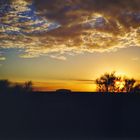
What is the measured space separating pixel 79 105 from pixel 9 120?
5.64 meters

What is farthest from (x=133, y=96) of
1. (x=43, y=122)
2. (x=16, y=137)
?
(x=16, y=137)

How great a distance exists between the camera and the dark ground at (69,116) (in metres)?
25.1

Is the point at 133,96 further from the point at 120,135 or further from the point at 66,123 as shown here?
the point at 66,123

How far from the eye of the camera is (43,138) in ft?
78.2

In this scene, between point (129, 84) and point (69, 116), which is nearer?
point (69, 116)

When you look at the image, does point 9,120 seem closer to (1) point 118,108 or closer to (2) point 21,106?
(2) point 21,106

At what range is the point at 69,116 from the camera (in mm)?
25422

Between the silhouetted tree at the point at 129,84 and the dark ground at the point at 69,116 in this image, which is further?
the silhouetted tree at the point at 129,84

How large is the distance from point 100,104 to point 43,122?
4.78 m

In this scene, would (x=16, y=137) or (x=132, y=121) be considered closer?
(x=16, y=137)

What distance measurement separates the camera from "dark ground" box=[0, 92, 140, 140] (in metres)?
25.1

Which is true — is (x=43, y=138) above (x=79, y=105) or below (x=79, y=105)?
below

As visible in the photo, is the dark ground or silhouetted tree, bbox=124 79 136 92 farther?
silhouetted tree, bbox=124 79 136 92

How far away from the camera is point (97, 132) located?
2503 cm
